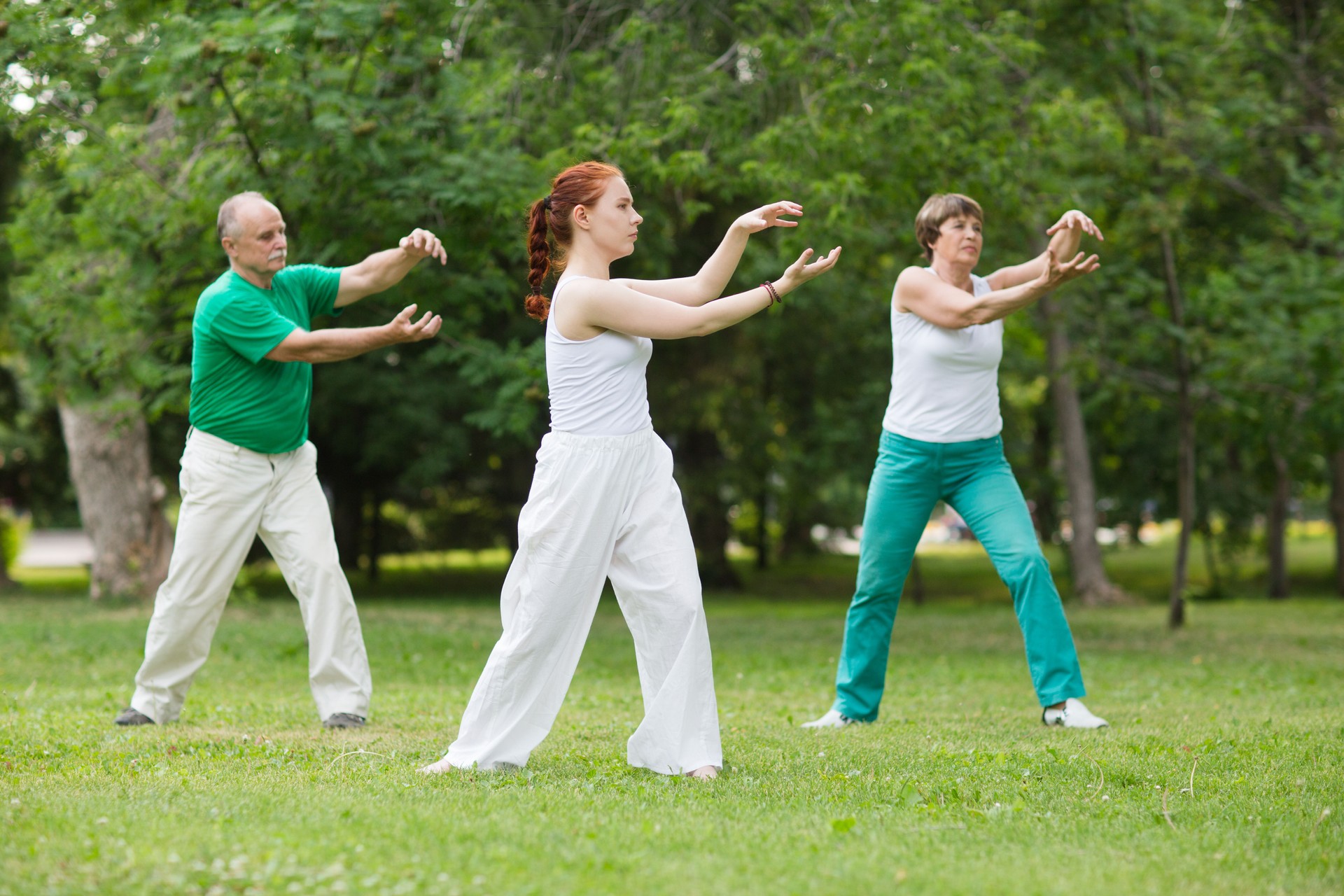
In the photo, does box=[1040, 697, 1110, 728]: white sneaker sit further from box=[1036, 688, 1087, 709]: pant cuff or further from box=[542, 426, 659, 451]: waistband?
box=[542, 426, 659, 451]: waistband

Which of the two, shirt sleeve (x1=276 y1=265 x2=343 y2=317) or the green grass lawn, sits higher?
shirt sleeve (x1=276 y1=265 x2=343 y2=317)

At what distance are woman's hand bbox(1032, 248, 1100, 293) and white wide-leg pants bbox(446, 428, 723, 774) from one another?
2.01m

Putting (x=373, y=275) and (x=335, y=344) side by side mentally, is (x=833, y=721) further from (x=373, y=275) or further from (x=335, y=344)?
(x=373, y=275)

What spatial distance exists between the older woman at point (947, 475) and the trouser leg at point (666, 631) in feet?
5.28

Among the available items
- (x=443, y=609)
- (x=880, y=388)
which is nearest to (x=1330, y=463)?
(x=880, y=388)

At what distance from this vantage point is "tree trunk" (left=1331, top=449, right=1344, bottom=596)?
2119 cm

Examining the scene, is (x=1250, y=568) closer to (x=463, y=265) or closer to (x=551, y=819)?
(x=463, y=265)

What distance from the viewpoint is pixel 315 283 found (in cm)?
639

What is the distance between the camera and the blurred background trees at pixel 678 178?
9.48 meters

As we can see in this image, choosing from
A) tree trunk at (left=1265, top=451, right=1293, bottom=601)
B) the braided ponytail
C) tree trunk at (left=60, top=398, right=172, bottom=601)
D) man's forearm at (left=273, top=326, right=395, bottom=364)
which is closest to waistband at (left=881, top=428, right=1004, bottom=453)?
the braided ponytail

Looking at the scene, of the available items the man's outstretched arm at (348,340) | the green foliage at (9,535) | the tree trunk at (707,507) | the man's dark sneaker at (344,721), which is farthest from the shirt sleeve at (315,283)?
the green foliage at (9,535)

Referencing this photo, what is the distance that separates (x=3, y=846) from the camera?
361cm

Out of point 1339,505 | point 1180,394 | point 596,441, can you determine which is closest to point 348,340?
point 596,441

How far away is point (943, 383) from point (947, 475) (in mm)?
435
